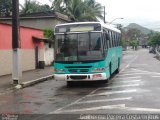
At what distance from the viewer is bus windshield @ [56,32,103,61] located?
16.7m

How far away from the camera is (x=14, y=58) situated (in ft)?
61.3

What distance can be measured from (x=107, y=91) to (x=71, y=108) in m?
4.32

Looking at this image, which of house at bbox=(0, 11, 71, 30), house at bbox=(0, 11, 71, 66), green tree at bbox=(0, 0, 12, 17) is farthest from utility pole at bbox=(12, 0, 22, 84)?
green tree at bbox=(0, 0, 12, 17)

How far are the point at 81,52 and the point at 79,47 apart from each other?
0.79ft

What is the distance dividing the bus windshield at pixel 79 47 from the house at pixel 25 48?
748 centimetres

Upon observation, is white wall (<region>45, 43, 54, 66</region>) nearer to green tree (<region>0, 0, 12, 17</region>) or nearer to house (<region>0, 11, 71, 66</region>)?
house (<region>0, 11, 71, 66</region>)

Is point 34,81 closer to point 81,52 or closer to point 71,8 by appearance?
point 81,52

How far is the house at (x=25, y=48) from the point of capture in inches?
942

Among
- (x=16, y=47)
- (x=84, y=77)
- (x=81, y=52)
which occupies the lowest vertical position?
(x=84, y=77)

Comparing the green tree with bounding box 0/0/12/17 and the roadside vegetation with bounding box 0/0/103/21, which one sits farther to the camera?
the green tree with bounding box 0/0/12/17

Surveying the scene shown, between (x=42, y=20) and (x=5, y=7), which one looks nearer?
(x=42, y=20)

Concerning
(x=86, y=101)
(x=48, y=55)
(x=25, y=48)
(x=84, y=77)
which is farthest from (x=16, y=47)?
(x=48, y=55)

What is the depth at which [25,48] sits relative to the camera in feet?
91.5

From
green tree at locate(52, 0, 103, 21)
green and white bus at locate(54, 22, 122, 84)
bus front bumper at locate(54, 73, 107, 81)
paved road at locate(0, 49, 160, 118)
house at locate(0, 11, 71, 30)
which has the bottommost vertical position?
paved road at locate(0, 49, 160, 118)
